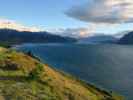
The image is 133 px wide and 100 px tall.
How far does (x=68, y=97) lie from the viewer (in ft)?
144

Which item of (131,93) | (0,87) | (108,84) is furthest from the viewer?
(108,84)

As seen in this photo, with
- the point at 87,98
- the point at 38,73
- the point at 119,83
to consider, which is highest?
the point at 38,73

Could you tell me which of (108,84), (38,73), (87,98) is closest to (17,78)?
(38,73)

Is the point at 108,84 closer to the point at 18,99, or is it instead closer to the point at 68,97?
the point at 68,97

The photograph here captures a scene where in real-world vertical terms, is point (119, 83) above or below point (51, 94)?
below

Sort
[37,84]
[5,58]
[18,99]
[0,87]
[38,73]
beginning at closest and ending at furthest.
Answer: [18,99]
[0,87]
[37,84]
[38,73]
[5,58]

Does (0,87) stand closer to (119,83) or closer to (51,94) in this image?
(51,94)

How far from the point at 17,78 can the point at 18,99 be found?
974 centimetres

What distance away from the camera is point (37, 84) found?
46.0 meters

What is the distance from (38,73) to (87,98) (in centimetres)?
831

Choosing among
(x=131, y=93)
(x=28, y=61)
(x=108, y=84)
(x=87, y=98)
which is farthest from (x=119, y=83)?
(x=87, y=98)

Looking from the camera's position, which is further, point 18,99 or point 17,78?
point 17,78

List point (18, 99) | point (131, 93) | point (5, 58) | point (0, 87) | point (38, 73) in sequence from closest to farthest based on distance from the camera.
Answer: point (18, 99) → point (0, 87) → point (38, 73) → point (5, 58) → point (131, 93)

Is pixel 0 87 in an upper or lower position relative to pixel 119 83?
upper
